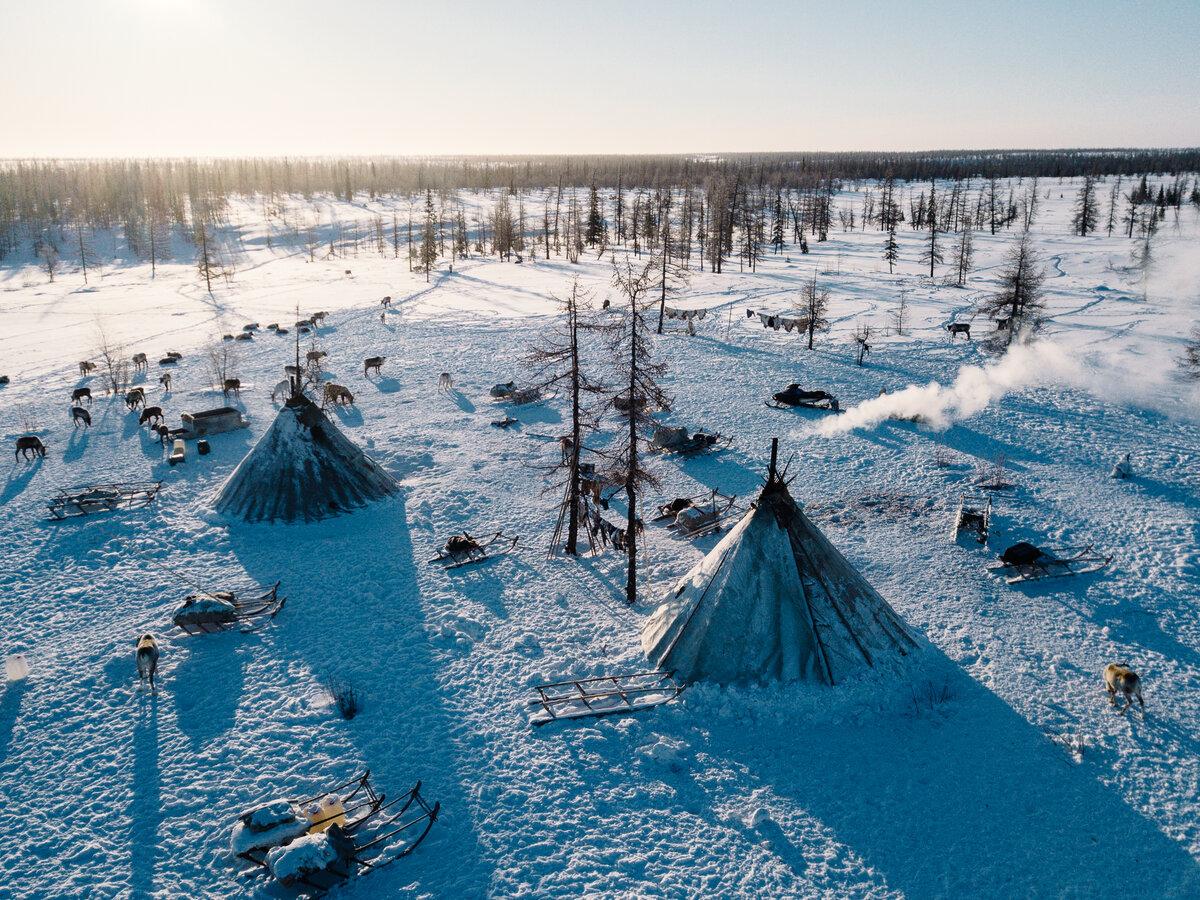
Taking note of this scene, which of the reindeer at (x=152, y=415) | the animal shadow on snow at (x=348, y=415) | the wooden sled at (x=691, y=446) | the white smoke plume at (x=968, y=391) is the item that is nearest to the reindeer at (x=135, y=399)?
the reindeer at (x=152, y=415)

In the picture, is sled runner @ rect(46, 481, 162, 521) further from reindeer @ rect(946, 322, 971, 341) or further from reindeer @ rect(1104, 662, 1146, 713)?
reindeer @ rect(946, 322, 971, 341)

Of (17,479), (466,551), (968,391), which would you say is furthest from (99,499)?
(968,391)

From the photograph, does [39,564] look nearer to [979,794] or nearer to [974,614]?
[979,794]

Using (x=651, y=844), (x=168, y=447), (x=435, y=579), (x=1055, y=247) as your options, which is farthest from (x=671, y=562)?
(x=1055, y=247)

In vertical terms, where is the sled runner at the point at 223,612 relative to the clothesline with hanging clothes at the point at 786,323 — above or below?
below

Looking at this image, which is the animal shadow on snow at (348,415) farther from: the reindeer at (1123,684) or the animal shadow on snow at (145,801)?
the reindeer at (1123,684)

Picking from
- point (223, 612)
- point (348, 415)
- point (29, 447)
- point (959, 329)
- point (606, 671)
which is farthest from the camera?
point (959, 329)

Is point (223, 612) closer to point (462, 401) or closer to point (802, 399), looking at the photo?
point (462, 401)
